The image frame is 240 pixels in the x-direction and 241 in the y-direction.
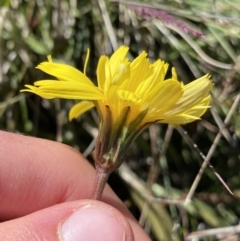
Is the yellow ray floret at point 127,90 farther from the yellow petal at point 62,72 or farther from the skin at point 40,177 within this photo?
the skin at point 40,177

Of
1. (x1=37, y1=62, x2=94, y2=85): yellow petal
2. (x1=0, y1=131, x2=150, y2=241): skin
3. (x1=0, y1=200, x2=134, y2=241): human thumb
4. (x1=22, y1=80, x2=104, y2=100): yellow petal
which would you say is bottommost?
(x1=0, y1=131, x2=150, y2=241): skin

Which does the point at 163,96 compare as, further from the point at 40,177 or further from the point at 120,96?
the point at 40,177

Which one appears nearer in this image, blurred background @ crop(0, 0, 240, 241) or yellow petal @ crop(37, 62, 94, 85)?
yellow petal @ crop(37, 62, 94, 85)

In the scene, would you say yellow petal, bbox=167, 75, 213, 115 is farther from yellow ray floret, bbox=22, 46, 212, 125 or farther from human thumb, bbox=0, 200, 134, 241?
human thumb, bbox=0, 200, 134, 241

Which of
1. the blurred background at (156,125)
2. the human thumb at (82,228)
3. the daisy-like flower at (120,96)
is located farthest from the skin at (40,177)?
the daisy-like flower at (120,96)

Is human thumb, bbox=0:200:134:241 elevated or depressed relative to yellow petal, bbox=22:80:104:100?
depressed

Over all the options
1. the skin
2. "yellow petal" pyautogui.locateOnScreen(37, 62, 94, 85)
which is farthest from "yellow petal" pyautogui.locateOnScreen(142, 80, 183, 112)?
the skin

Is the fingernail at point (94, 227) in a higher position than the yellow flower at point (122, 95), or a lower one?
lower
